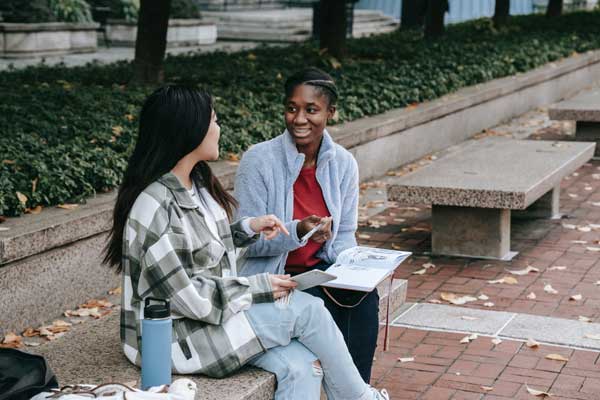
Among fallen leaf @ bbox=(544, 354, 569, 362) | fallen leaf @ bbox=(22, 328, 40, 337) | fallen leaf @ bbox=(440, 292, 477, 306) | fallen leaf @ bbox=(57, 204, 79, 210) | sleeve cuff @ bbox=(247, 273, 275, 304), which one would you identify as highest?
sleeve cuff @ bbox=(247, 273, 275, 304)

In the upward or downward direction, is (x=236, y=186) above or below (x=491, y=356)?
above

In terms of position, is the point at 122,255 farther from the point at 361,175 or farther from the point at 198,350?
the point at 361,175

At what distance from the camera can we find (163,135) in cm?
388

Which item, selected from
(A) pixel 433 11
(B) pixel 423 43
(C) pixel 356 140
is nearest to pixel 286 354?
(C) pixel 356 140

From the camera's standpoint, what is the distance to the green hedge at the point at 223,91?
274 inches

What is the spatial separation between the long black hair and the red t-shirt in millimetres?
968

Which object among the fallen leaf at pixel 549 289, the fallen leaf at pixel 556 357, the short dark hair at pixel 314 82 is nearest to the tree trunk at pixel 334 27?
the fallen leaf at pixel 549 289

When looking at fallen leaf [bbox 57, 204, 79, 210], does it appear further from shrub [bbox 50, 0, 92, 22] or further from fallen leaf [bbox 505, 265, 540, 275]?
shrub [bbox 50, 0, 92, 22]

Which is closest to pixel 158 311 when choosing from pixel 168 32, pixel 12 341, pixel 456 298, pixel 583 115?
pixel 12 341

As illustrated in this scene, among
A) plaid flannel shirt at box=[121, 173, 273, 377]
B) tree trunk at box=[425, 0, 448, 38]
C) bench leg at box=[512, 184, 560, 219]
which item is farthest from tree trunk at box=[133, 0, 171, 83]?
tree trunk at box=[425, 0, 448, 38]

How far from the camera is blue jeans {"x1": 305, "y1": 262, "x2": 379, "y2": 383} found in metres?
4.57

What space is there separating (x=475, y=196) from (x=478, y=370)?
222 cm

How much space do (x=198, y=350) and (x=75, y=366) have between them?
50 centimetres

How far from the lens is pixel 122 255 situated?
3.88 m
